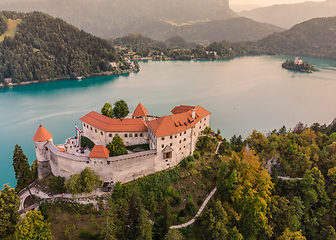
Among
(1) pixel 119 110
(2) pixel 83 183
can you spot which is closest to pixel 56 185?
(2) pixel 83 183

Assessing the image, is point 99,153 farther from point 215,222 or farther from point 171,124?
point 215,222

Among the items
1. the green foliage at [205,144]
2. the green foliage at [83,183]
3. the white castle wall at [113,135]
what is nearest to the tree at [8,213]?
the green foliage at [83,183]

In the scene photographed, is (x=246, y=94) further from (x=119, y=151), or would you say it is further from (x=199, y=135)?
(x=119, y=151)

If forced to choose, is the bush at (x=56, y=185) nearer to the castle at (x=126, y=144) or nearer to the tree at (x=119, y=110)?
the castle at (x=126, y=144)

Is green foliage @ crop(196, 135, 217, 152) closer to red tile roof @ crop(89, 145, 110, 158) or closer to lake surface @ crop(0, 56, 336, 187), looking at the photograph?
lake surface @ crop(0, 56, 336, 187)

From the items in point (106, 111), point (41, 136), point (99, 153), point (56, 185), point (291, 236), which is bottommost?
point (291, 236)

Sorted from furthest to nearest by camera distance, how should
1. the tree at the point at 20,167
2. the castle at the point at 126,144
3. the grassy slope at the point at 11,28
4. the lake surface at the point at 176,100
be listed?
the grassy slope at the point at 11,28 < the lake surface at the point at 176,100 < the castle at the point at 126,144 < the tree at the point at 20,167

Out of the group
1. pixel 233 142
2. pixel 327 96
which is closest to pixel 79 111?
pixel 233 142
